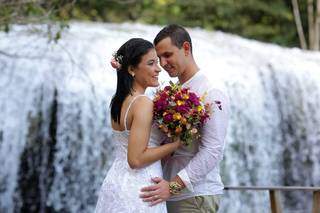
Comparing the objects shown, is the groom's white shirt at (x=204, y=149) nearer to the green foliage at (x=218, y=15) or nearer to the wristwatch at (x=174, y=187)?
the wristwatch at (x=174, y=187)

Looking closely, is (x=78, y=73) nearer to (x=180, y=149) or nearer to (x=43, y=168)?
(x=43, y=168)

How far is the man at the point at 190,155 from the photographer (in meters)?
3.38

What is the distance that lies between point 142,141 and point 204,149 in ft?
1.01

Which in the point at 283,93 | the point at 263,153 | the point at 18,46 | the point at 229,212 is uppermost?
the point at 18,46

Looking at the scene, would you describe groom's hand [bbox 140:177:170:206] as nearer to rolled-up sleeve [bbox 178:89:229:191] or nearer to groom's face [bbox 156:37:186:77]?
rolled-up sleeve [bbox 178:89:229:191]

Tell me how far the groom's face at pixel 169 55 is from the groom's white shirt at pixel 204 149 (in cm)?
11

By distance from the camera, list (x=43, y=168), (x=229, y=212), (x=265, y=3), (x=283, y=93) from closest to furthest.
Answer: (x=43, y=168), (x=229, y=212), (x=283, y=93), (x=265, y=3)

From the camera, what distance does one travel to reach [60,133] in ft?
26.6

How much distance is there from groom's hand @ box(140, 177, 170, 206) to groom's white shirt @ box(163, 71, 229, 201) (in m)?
0.09

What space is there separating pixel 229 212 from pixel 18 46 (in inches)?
127

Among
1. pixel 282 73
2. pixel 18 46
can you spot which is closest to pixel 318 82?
pixel 282 73

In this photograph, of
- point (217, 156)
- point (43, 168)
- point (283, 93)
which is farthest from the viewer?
point (283, 93)

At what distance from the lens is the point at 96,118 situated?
824cm

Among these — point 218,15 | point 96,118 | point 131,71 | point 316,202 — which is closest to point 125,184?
point 131,71
